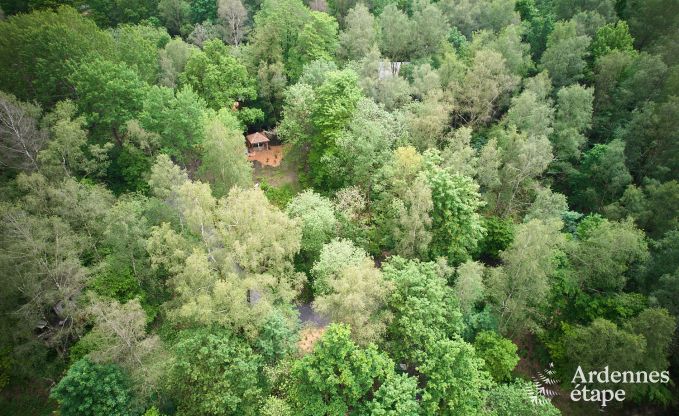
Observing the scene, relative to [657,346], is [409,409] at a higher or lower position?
lower

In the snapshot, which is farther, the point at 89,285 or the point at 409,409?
the point at 89,285

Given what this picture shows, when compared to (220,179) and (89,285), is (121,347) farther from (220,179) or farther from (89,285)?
(220,179)

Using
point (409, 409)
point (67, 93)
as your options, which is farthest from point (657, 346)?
point (67, 93)

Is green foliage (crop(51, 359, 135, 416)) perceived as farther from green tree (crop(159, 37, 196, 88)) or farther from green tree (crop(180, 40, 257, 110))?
green tree (crop(159, 37, 196, 88))

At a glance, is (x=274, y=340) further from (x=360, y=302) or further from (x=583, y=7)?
(x=583, y=7)

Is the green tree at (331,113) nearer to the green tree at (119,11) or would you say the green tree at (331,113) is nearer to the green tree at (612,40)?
the green tree at (612,40)

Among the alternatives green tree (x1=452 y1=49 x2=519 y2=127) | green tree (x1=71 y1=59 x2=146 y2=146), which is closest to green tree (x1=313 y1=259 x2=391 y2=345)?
green tree (x1=452 y1=49 x2=519 y2=127)
